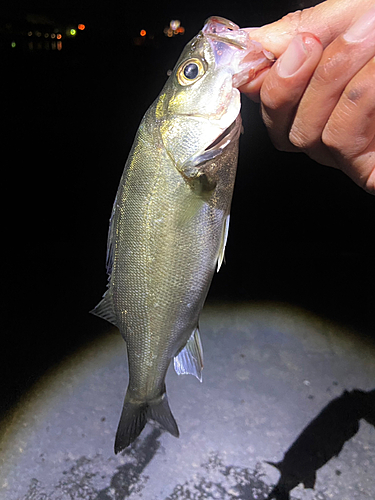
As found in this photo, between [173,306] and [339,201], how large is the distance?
416 centimetres

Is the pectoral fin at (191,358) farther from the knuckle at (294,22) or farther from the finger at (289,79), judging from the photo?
the knuckle at (294,22)

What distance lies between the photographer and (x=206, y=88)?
1.16 meters

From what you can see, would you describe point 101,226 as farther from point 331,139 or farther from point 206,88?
point 331,139

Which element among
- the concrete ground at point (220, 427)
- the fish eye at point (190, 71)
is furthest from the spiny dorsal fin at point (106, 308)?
the concrete ground at point (220, 427)

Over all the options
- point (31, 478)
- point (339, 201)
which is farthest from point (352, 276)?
point (31, 478)

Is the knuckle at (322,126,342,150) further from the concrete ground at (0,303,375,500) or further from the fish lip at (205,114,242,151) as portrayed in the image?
the concrete ground at (0,303,375,500)

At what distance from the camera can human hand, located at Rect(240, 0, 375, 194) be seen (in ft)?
3.24

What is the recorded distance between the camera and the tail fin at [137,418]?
4.95ft

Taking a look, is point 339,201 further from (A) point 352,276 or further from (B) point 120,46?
(B) point 120,46

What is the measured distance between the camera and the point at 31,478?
2.17 meters


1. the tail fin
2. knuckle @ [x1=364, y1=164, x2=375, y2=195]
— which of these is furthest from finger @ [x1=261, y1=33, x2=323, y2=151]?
the tail fin

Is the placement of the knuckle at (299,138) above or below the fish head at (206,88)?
below

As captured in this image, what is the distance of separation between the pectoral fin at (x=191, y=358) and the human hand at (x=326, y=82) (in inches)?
32.3

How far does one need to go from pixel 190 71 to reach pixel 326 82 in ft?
1.40
